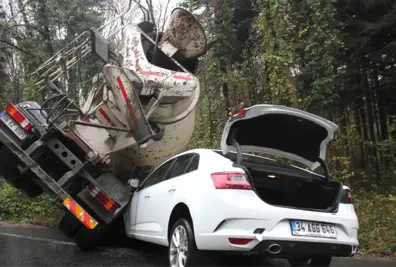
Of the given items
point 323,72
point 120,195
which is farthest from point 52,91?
point 323,72

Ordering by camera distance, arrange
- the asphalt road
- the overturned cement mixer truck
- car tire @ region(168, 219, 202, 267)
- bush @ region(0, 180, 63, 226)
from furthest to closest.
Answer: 1. bush @ region(0, 180, 63, 226)
2. the overturned cement mixer truck
3. the asphalt road
4. car tire @ region(168, 219, 202, 267)

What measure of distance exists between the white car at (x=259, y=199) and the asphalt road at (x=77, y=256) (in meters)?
0.71

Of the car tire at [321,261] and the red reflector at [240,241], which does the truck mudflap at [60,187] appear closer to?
the red reflector at [240,241]

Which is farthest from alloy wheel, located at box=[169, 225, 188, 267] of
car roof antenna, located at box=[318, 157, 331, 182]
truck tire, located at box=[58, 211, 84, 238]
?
truck tire, located at box=[58, 211, 84, 238]

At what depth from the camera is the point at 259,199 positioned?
4.63 m

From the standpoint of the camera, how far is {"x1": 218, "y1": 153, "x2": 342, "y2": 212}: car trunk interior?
5043mm

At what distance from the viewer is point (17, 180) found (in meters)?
7.79

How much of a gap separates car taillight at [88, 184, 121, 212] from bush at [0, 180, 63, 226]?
3620 mm

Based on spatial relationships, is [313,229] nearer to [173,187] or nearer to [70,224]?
[173,187]

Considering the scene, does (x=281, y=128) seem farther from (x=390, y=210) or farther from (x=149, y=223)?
(x=390, y=210)

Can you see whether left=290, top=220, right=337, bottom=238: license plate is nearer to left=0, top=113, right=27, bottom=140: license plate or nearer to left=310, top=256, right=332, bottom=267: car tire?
left=310, top=256, right=332, bottom=267: car tire

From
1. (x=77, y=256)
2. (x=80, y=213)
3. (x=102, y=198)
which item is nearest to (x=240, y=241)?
(x=80, y=213)

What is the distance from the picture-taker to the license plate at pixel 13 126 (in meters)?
7.06

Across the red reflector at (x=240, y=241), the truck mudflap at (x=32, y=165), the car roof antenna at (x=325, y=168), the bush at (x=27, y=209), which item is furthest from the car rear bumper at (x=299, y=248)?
the bush at (x=27, y=209)
